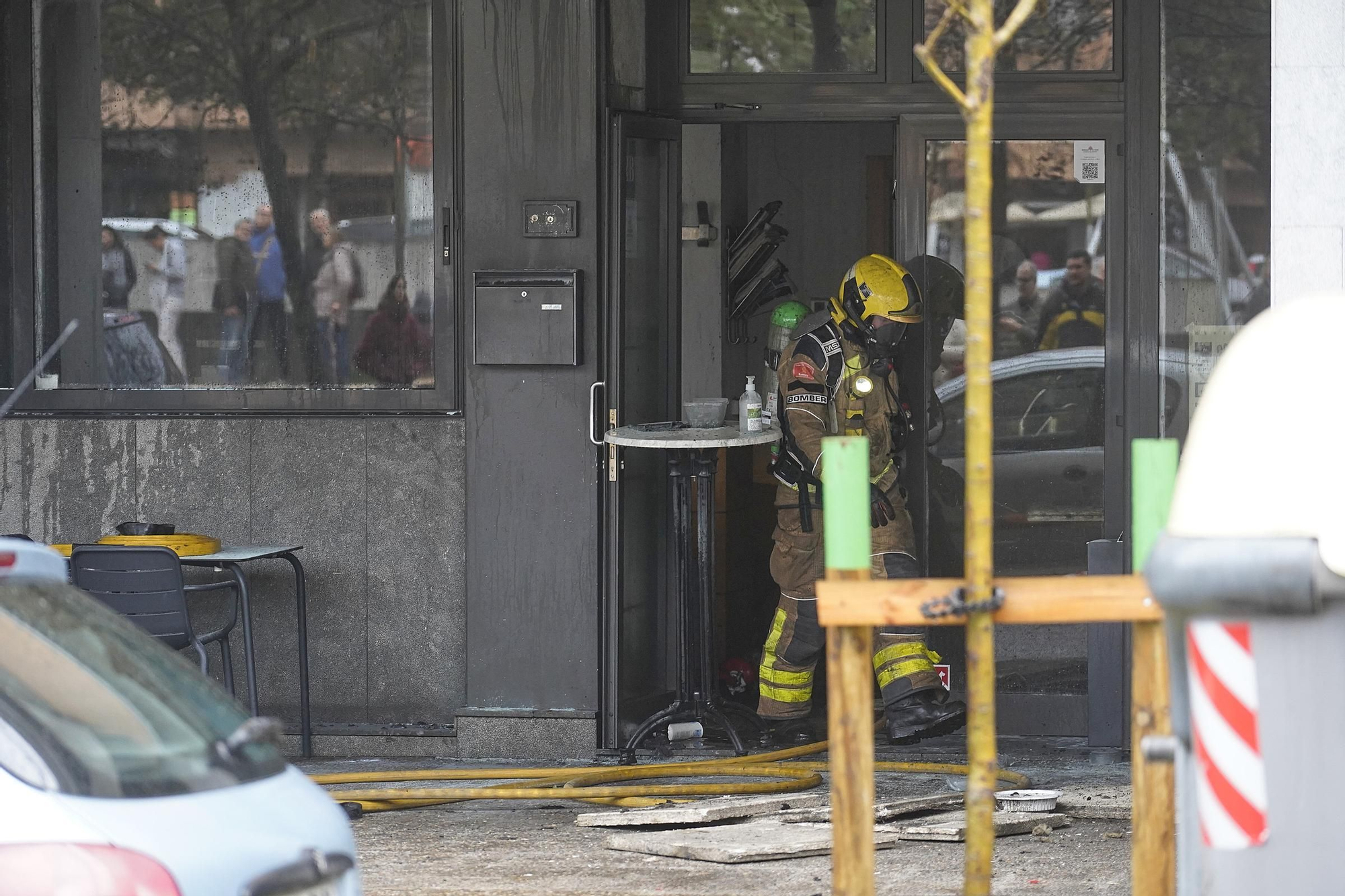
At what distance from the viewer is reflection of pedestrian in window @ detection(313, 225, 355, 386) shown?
797 centimetres

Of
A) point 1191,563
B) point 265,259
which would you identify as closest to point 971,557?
point 1191,563

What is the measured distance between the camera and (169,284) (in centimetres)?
811

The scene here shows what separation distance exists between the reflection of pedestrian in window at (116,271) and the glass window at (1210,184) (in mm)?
4721

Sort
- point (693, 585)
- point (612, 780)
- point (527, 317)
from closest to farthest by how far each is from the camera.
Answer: point (612, 780), point (527, 317), point (693, 585)

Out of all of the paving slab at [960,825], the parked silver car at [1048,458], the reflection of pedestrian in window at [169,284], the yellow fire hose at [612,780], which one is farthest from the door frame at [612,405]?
the reflection of pedestrian in window at [169,284]

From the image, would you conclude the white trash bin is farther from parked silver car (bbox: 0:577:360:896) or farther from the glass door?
the glass door

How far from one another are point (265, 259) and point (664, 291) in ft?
6.12

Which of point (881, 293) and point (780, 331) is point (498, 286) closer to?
point (881, 293)

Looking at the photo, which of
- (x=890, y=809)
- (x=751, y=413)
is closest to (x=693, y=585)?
(x=751, y=413)

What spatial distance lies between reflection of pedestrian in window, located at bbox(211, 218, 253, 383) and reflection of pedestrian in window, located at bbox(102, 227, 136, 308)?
1.42 ft

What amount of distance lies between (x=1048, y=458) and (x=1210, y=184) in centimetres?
139

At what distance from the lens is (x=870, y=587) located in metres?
3.39

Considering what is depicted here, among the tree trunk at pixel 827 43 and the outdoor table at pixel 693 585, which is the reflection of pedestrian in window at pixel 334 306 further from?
the tree trunk at pixel 827 43

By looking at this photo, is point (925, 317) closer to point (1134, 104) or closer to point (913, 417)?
point (913, 417)
